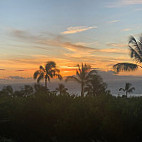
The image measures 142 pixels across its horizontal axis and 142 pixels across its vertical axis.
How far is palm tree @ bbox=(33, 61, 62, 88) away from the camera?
127 ft

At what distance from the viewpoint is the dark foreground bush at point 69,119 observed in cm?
702

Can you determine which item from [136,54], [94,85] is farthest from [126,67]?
[94,85]

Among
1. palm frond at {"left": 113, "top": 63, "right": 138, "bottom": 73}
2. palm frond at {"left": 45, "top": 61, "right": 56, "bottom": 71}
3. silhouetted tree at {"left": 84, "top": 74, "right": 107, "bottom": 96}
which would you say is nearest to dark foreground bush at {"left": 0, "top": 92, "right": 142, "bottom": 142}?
palm frond at {"left": 113, "top": 63, "right": 138, "bottom": 73}

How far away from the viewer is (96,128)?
736 centimetres

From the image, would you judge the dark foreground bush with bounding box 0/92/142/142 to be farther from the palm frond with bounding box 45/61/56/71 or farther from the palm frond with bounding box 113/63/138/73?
the palm frond with bounding box 45/61/56/71

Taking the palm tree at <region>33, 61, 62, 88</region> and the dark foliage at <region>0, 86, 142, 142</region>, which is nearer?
the dark foliage at <region>0, 86, 142, 142</region>

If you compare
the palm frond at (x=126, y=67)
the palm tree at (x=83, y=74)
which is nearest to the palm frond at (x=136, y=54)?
the palm frond at (x=126, y=67)

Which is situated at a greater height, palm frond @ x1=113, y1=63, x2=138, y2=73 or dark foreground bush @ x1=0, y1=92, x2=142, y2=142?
palm frond @ x1=113, y1=63, x2=138, y2=73

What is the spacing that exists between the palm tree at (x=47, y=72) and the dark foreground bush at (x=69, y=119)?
29114 mm

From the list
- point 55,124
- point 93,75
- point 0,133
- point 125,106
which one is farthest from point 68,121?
point 93,75

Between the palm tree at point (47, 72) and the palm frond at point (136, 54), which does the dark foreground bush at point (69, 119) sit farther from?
the palm tree at point (47, 72)

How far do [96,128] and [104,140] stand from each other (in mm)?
578

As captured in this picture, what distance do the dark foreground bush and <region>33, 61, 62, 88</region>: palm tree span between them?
95.5 feet

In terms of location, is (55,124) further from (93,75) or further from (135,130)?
(93,75)
